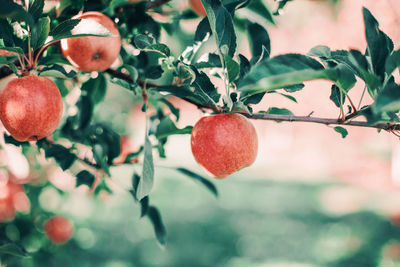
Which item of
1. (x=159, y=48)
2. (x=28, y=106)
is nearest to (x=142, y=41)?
(x=159, y=48)

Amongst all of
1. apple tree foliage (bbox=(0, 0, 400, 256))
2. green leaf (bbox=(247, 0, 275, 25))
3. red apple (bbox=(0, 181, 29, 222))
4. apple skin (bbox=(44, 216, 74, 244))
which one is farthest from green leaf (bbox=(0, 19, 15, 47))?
apple skin (bbox=(44, 216, 74, 244))

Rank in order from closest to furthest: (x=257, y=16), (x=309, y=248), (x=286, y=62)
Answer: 1. (x=286, y=62)
2. (x=257, y=16)
3. (x=309, y=248)

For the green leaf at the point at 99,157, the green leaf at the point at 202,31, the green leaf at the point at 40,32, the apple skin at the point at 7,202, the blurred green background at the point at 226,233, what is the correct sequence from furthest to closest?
1. the blurred green background at the point at 226,233
2. the apple skin at the point at 7,202
3. the green leaf at the point at 99,157
4. the green leaf at the point at 202,31
5. the green leaf at the point at 40,32

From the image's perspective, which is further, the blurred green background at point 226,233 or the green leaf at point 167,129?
the blurred green background at point 226,233

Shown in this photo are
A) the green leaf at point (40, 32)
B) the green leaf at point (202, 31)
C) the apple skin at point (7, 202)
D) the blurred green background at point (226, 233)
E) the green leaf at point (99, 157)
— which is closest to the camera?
the green leaf at point (40, 32)

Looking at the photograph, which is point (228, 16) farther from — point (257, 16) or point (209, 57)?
point (257, 16)

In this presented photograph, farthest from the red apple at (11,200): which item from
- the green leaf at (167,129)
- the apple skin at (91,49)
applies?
the apple skin at (91,49)

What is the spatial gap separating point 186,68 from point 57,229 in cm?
164

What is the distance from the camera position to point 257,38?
957mm

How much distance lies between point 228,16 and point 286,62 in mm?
272

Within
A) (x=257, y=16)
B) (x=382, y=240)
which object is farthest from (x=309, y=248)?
(x=257, y=16)

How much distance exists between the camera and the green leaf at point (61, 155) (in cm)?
101

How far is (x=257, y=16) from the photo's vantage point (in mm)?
1179

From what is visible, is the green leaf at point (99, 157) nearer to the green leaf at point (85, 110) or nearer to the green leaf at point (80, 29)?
the green leaf at point (85, 110)
